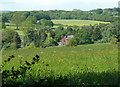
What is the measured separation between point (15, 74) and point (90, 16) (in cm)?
11649

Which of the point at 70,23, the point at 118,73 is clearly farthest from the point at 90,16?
the point at 118,73

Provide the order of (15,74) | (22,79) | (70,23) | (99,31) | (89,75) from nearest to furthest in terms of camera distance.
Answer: (15,74) < (22,79) < (89,75) < (99,31) < (70,23)

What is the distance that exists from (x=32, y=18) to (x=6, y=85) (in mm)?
74013

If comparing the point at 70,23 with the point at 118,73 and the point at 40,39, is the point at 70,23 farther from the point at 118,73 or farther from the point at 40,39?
the point at 118,73

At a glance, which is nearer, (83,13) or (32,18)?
(32,18)

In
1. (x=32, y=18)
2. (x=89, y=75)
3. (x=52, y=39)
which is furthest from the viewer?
(x=52, y=39)

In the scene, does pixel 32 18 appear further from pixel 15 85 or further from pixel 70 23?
pixel 15 85

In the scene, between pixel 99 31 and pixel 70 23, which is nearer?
pixel 99 31

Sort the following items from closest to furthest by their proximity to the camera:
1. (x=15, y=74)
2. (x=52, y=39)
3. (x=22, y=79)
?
(x=15, y=74), (x=22, y=79), (x=52, y=39)

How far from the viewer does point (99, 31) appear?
92.5 meters

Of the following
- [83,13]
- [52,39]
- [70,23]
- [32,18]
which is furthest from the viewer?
[83,13]

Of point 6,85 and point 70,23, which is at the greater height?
point 6,85

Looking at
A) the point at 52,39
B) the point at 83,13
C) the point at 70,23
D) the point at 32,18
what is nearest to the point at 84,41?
the point at 52,39

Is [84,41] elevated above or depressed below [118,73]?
below
